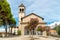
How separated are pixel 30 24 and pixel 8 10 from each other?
1149 cm

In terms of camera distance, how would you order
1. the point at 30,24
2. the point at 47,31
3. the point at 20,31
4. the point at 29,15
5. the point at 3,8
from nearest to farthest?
the point at 30,24, the point at 3,8, the point at 47,31, the point at 20,31, the point at 29,15

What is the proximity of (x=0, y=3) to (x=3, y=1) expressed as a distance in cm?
139

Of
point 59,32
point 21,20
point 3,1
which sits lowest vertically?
point 59,32

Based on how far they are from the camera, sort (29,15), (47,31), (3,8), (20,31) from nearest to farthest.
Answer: (3,8), (47,31), (20,31), (29,15)

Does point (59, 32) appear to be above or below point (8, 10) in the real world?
below

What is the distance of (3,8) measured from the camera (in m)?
42.4

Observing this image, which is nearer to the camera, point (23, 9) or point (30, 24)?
point (30, 24)

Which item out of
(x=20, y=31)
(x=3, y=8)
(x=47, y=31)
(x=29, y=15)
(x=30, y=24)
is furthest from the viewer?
(x=29, y=15)

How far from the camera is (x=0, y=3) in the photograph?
42.5m

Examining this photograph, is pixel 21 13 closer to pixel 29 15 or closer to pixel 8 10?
pixel 29 15

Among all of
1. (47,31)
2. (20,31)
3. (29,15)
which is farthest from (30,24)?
(29,15)

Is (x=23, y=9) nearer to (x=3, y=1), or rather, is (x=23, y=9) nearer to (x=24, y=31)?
(x=24, y=31)

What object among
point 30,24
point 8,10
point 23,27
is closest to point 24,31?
point 23,27

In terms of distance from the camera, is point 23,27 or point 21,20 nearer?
point 23,27
